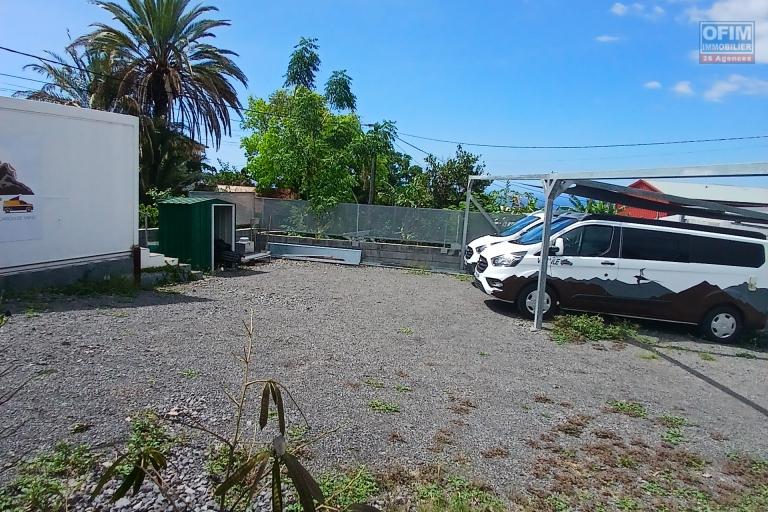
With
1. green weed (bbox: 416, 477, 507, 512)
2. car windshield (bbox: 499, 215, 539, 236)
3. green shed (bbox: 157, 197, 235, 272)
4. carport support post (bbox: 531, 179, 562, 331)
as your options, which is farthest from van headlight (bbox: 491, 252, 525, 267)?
green shed (bbox: 157, 197, 235, 272)

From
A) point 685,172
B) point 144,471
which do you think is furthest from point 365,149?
point 144,471

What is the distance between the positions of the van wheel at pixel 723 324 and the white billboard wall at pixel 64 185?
11.1 m

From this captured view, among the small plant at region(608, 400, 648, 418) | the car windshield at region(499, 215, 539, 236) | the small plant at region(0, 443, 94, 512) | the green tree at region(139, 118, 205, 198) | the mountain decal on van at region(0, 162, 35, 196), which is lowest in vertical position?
the small plant at region(608, 400, 648, 418)

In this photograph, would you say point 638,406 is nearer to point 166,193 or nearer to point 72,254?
point 72,254

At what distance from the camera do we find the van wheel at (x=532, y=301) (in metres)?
9.20

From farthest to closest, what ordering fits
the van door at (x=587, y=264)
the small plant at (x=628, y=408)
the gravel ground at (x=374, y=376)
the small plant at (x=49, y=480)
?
the van door at (x=587, y=264)
the small plant at (x=628, y=408)
the gravel ground at (x=374, y=376)
the small plant at (x=49, y=480)

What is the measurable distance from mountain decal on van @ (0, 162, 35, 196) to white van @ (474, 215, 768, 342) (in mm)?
8435

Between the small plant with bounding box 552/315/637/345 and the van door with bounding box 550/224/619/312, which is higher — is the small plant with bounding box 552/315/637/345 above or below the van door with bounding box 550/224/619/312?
below

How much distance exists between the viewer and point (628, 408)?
5.28 meters

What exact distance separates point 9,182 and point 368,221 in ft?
31.1

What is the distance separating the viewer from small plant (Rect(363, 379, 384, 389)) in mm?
5325

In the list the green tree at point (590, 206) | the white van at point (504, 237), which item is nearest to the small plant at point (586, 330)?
the white van at point (504, 237)

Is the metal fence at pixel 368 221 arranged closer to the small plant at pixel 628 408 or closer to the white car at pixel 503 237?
the white car at pixel 503 237

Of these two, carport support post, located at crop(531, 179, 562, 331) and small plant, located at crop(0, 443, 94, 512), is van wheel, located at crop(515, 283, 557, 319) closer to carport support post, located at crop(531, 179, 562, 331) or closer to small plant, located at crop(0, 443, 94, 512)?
carport support post, located at crop(531, 179, 562, 331)
